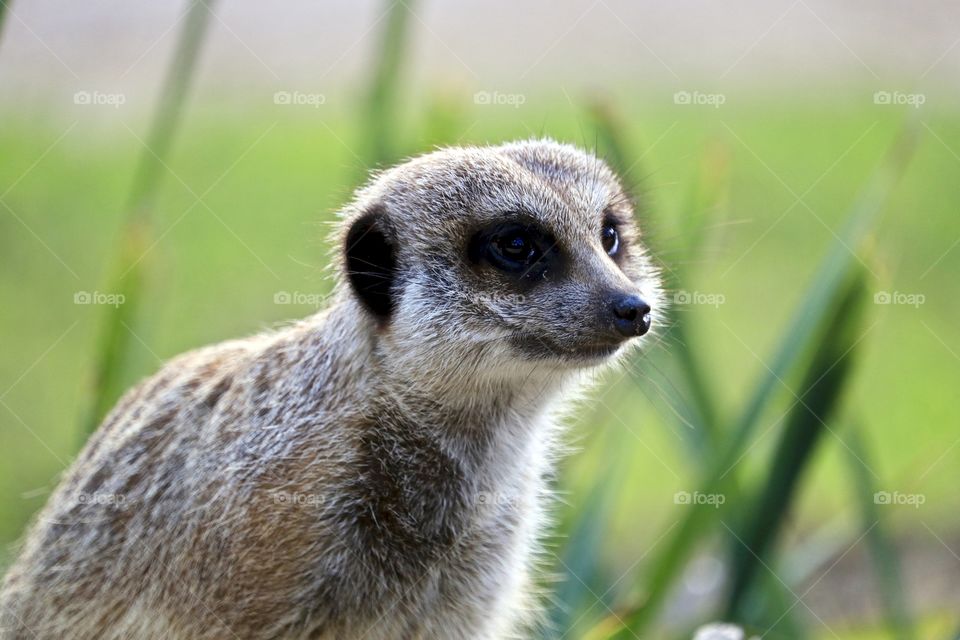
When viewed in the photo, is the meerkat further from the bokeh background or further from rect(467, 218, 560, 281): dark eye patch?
the bokeh background

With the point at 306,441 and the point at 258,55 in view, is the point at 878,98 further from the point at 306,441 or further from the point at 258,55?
the point at 306,441

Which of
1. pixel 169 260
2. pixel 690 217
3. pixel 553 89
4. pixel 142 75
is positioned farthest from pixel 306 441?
pixel 553 89

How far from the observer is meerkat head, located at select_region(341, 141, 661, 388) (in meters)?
2.69

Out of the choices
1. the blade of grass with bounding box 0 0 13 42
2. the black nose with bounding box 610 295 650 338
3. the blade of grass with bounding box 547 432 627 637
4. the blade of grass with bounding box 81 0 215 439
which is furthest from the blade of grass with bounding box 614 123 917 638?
the blade of grass with bounding box 0 0 13 42

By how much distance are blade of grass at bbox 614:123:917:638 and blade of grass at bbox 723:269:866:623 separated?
5cm

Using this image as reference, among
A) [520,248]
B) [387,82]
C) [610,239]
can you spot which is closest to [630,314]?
[520,248]

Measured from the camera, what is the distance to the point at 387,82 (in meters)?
3.87

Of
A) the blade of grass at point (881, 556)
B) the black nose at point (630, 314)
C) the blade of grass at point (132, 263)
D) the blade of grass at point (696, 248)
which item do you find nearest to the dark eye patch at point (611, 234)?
the blade of grass at point (696, 248)

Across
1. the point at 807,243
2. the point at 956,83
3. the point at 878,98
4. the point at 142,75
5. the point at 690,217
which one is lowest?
the point at 690,217

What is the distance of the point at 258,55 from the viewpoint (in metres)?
9.19

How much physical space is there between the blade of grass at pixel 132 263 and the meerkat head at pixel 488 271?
741 mm

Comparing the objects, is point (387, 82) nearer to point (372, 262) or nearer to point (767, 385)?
point (372, 262)

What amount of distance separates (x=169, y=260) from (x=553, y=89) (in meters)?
4.09

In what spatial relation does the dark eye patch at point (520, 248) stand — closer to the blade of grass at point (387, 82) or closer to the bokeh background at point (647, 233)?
the bokeh background at point (647, 233)
